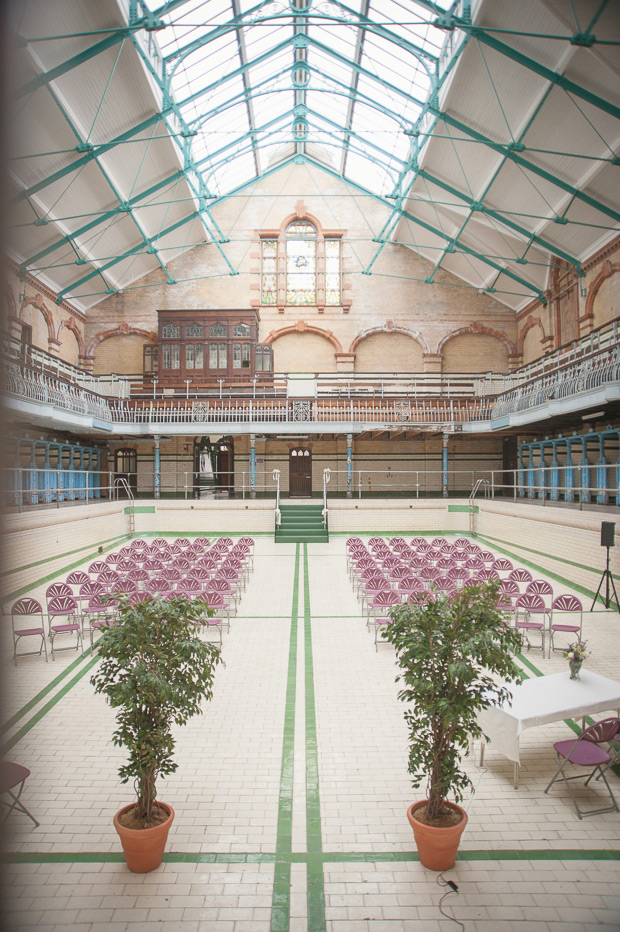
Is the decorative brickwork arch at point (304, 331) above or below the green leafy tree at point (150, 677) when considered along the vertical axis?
above

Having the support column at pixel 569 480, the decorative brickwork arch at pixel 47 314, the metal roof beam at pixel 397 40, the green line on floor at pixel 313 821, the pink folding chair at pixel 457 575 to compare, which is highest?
→ the metal roof beam at pixel 397 40

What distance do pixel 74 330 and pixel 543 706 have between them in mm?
25438

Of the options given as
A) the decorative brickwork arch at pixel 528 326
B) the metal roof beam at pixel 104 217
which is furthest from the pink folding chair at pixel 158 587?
the decorative brickwork arch at pixel 528 326

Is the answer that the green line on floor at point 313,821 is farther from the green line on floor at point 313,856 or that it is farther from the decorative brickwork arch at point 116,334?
the decorative brickwork arch at point 116,334

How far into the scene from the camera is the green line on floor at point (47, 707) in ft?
18.2

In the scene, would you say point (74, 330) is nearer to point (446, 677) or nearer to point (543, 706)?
point (543, 706)

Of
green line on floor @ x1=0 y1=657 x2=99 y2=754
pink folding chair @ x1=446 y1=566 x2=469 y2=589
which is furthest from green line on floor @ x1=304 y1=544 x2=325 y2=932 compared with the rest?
pink folding chair @ x1=446 y1=566 x2=469 y2=589

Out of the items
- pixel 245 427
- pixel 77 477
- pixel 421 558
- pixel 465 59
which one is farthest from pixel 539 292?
pixel 77 477

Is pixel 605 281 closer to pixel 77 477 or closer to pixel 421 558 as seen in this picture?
pixel 421 558

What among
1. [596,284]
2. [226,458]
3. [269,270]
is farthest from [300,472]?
[596,284]

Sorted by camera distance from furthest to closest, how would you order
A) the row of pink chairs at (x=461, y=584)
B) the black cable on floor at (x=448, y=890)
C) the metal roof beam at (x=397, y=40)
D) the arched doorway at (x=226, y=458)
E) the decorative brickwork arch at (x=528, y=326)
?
1. the arched doorway at (x=226, y=458)
2. the decorative brickwork arch at (x=528, y=326)
3. the metal roof beam at (x=397, y=40)
4. the row of pink chairs at (x=461, y=584)
5. the black cable on floor at (x=448, y=890)

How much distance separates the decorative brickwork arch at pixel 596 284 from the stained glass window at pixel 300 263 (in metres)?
12.7

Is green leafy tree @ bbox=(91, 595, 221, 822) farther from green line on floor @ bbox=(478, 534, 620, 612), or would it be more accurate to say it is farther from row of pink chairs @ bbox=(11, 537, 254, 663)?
green line on floor @ bbox=(478, 534, 620, 612)

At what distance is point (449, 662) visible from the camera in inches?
144
